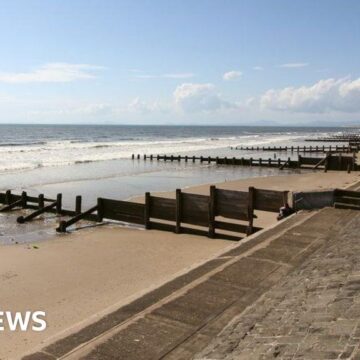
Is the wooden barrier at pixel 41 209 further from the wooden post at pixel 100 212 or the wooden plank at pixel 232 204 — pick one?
the wooden plank at pixel 232 204

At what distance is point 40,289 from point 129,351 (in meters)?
5.36

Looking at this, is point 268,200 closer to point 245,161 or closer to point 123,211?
point 123,211

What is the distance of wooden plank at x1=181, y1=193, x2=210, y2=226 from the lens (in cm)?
Result: 1578

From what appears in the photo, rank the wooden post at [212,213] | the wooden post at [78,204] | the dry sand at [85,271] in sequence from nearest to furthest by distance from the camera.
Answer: the dry sand at [85,271], the wooden post at [212,213], the wooden post at [78,204]

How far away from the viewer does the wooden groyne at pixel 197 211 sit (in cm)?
1492

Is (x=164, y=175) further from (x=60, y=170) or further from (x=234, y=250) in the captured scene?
(x=234, y=250)

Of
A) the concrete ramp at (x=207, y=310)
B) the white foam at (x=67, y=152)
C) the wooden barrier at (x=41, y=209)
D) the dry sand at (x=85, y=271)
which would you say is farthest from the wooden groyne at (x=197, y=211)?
the white foam at (x=67, y=152)

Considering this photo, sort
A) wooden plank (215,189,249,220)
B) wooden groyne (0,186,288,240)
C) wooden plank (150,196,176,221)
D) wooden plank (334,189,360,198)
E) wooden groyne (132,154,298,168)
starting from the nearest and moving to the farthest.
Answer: wooden plank (334,189,360,198) < wooden groyne (0,186,288,240) < wooden plank (215,189,249,220) < wooden plank (150,196,176,221) < wooden groyne (132,154,298,168)

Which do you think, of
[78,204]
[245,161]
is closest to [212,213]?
[78,204]

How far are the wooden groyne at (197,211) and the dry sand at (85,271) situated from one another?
0.62 m

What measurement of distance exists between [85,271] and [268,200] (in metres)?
6.33

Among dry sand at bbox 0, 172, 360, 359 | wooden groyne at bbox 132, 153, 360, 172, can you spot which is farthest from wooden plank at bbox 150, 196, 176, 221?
wooden groyne at bbox 132, 153, 360, 172

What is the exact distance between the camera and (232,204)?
15328 millimetres

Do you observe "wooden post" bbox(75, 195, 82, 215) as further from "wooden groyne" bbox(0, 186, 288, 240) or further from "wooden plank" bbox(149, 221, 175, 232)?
"wooden plank" bbox(149, 221, 175, 232)
